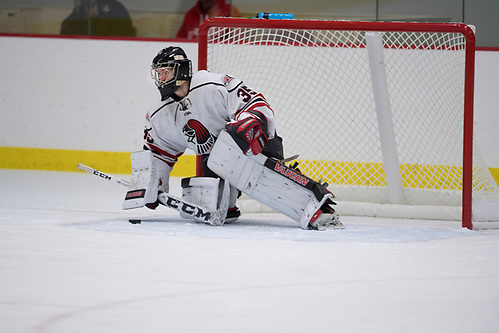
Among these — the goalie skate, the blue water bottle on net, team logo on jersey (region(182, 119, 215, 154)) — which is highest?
the blue water bottle on net

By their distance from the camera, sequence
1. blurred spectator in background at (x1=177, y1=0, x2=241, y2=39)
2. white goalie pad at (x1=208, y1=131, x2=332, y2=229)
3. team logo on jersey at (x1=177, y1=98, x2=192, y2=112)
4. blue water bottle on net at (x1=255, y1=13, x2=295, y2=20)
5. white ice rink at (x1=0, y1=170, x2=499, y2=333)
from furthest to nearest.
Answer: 1. blurred spectator in background at (x1=177, y1=0, x2=241, y2=39)
2. blue water bottle on net at (x1=255, y1=13, x2=295, y2=20)
3. team logo on jersey at (x1=177, y1=98, x2=192, y2=112)
4. white goalie pad at (x1=208, y1=131, x2=332, y2=229)
5. white ice rink at (x1=0, y1=170, x2=499, y2=333)

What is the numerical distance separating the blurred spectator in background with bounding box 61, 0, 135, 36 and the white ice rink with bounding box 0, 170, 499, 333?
2968 mm

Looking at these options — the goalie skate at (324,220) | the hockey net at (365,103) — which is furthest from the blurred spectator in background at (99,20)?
the goalie skate at (324,220)

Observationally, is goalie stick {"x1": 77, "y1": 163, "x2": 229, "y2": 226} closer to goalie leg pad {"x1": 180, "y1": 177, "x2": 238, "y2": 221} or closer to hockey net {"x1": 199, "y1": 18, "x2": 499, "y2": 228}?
goalie leg pad {"x1": 180, "y1": 177, "x2": 238, "y2": 221}

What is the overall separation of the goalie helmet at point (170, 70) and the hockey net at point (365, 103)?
45 centimetres

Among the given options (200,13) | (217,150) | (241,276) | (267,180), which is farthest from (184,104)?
(200,13)

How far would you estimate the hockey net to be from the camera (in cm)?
420

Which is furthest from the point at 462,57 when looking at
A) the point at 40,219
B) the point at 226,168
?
the point at 40,219

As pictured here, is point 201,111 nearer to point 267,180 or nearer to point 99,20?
point 267,180

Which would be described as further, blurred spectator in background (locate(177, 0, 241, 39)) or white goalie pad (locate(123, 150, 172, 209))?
blurred spectator in background (locate(177, 0, 241, 39))

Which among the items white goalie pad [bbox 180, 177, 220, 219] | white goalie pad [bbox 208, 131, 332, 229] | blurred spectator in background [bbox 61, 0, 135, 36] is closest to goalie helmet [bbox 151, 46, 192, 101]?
white goalie pad [bbox 208, 131, 332, 229]

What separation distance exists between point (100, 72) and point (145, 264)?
4146 mm

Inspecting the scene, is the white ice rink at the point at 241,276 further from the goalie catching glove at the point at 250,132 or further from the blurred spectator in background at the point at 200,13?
the blurred spectator in background at the point at 200,13

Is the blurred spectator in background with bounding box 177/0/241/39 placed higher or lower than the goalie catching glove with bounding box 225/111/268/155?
higher
